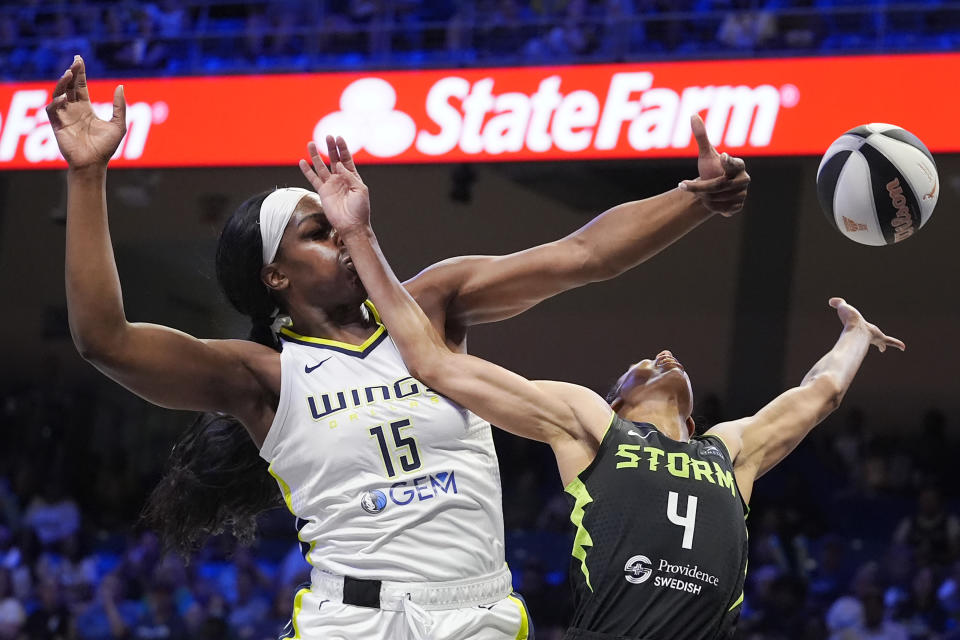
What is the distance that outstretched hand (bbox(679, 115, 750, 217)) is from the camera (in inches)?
105

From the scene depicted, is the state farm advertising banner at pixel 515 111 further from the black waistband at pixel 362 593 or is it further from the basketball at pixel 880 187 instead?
the black waistband at pixel 362 593

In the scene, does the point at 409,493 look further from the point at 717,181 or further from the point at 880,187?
the point at 880,187

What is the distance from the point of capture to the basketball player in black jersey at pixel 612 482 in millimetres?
2615

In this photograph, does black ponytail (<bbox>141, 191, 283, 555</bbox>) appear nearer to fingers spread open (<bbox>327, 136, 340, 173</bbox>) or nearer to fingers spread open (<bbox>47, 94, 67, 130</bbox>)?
fingers spread open (<bbox>327, 136, 340, 173</bbox>)

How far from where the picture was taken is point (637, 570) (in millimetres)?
2781

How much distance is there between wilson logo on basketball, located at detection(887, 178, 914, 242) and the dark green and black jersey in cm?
97

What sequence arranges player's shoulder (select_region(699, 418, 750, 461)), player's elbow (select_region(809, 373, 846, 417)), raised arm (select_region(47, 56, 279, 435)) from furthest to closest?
player's elbow (select_region(809, 373, 846, 417)), player's shoulder (select_region(699, 418, 750, 461)), raised arm (select_region(47, 56, 279, 435))

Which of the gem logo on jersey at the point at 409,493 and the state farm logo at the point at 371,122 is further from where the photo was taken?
the state farm logo at the point at 371,122

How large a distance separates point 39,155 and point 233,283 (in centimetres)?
610

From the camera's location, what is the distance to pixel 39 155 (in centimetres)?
822

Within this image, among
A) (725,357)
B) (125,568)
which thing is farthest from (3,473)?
(725,357)

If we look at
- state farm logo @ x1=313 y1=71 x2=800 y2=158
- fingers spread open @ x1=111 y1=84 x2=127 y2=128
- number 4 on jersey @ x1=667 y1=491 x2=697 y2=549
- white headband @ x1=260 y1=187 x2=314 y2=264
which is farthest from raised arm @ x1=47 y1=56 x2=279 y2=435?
state farm logo @ x1=313 y1=71 x2=800 y2=158

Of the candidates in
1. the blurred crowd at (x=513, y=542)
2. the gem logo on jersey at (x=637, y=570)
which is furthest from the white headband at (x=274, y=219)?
the blurred crowd at (x=513, y=542)

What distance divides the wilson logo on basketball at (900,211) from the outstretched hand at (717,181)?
0.83 metres
